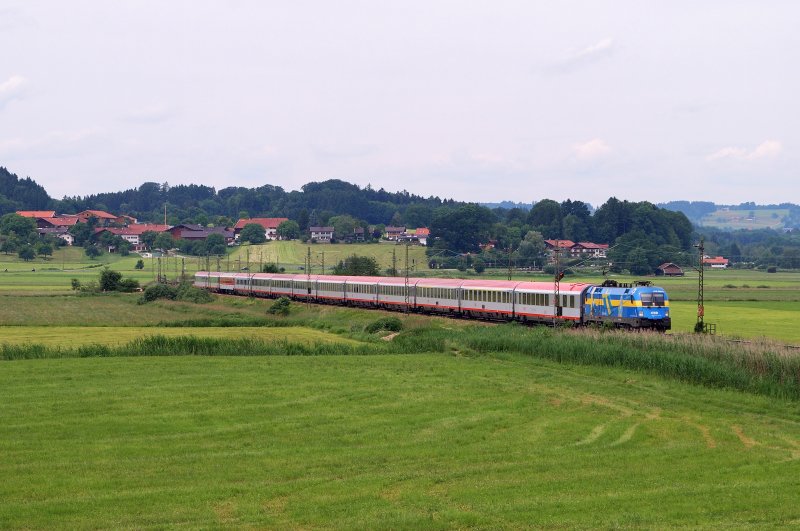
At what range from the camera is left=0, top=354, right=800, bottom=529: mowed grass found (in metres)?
22.8

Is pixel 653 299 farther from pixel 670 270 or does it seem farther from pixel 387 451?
pixel 670 270

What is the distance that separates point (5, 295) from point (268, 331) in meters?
63.8

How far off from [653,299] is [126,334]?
36567 millimetres

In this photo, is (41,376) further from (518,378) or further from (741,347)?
(741,347)

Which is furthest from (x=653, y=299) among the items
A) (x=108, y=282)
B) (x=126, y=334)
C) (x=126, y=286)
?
(x=108, y=282)

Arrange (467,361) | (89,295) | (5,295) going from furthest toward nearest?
(89,295), (5,295), (467,361)

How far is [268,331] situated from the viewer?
264ft

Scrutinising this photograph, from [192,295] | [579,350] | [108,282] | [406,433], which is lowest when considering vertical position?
[192,295]

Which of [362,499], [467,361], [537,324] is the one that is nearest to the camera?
Result: [362,499]

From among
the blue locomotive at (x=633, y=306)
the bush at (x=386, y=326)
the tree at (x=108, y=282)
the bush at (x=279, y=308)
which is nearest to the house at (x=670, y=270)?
the tree at (x=108, y=282)

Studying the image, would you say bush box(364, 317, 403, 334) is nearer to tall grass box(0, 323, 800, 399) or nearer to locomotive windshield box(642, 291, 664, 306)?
tall grass box(0, 323, 800, 399)

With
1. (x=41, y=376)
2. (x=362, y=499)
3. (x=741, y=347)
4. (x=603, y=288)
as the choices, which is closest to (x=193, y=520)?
(x=362, y=499)

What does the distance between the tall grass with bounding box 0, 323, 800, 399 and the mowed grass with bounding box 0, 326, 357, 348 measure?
5.43 m

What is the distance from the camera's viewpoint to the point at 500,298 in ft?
263
